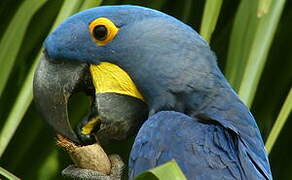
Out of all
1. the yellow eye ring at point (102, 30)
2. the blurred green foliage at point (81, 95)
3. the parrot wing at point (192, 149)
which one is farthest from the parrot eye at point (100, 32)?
the blurred green foliage at point (81, 95)

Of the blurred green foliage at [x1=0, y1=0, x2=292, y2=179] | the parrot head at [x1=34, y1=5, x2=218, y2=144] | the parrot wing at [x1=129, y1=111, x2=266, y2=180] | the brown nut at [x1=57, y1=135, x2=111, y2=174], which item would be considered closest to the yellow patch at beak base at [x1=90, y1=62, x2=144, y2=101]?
the parrot head at [x1=34, y1=5, x2=218, y2=144]

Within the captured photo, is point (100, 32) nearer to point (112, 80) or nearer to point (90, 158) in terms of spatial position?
point (112, 80)

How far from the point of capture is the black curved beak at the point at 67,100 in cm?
193

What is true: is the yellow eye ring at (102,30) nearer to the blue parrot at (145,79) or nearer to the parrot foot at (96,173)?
the blue parrot at (145,79)

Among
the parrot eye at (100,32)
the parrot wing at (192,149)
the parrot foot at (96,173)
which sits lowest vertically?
the parrot foot at (96,173)

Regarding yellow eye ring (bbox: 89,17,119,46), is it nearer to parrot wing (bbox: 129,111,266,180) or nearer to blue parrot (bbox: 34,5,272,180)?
blue parrot (bbox: 34,5,272,180)

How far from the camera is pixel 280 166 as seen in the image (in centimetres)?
246

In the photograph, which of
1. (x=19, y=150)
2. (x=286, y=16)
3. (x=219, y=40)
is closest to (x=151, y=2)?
(x=219, y=40)

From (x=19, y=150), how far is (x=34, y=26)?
337 mm

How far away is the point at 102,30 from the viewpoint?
198cm

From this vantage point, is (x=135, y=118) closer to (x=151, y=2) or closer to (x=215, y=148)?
(x=215, y=148)

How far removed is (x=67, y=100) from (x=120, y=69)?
14 centimetres

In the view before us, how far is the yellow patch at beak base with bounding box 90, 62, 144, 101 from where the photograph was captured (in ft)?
6.47

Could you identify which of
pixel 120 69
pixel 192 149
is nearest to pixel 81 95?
pixel 120 69
